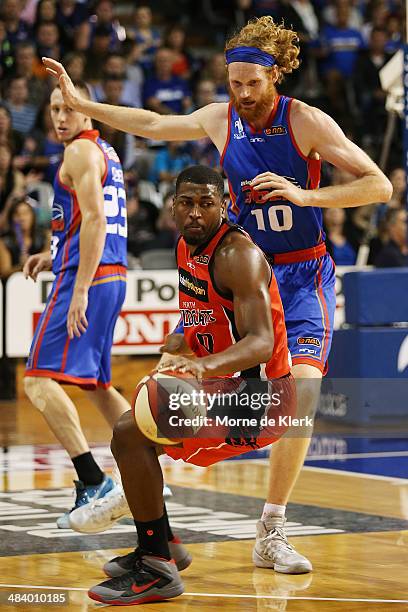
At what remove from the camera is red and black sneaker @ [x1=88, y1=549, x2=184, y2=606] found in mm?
4531

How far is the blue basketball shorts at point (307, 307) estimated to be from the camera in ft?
18.1

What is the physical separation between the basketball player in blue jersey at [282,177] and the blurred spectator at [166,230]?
7694 millimetres

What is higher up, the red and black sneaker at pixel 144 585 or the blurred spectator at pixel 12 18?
the blurred spectator at pixel 12 18

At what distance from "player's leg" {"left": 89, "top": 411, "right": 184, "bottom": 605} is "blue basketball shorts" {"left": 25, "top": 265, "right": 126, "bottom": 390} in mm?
2021

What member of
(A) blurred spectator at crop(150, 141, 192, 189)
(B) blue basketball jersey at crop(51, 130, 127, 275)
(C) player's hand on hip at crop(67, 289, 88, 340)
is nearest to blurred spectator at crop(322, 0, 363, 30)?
(A) blurred spectator at crop(150, 141, 192, 189)

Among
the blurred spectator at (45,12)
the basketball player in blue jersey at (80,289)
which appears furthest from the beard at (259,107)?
the blurred spectator at (45,12)

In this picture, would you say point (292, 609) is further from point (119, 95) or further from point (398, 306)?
point (119, 95)

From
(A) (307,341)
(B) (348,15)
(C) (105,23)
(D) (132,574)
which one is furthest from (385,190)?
(B) (348,15)

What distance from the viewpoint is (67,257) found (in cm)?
671

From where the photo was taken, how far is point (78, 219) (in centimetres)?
669

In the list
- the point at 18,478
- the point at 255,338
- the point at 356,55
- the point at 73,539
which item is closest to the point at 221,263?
the point at 255,338

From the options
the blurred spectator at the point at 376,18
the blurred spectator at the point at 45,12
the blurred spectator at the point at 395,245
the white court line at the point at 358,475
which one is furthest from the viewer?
the blurred spectator at the point at 376,18

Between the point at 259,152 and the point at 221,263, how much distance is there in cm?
121

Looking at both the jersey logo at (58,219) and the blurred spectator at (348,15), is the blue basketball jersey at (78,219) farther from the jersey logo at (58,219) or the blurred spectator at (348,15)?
the blurred spectator at (348,15)
